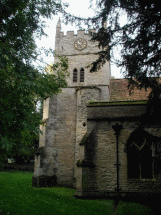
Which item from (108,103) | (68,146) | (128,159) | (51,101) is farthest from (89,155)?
(51,101)

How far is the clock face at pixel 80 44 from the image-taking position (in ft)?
64.4

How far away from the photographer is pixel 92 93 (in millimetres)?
16500

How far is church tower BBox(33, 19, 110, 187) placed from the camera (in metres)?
15.9

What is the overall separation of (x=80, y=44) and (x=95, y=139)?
11.5 m

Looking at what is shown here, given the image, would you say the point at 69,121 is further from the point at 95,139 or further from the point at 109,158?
the point at 109,158

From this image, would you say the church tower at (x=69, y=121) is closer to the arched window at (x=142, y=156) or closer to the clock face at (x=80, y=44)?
the clock face at (x=80, y=44)

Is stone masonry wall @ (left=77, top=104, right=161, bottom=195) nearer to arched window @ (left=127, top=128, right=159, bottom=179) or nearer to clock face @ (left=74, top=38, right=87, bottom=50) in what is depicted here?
arched window @ (left=127, top=128, right=159, bottom=179)

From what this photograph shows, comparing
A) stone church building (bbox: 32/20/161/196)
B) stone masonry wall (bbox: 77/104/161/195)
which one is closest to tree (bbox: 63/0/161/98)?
stone church building (bbox: 32/20/161/196)

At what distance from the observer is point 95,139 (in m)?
11.0

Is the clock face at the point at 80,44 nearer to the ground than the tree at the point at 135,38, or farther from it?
farther from it

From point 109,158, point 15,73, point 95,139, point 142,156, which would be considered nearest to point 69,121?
point 95,139

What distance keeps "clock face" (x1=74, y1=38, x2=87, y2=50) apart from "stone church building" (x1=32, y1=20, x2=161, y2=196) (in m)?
0.05

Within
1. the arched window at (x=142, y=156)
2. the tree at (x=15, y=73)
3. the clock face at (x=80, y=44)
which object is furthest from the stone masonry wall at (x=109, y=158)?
the clock face at (x=80, y=44)

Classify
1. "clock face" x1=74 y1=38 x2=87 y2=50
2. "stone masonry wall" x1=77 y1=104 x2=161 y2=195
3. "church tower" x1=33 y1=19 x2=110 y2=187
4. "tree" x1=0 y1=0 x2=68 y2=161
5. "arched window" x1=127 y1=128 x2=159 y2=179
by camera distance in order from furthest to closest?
"clock face" x1=74 y1=38 x2=87 y2=50 → "church tower" x1=33 y1=19 x2=110 y2=187 → "arched window" x1=127 y1=128 x2=159 y2=179 → "stone masonry wall" x1=77 y1=104 x2=161 y2=195 → "tree" x1=0 y1=0 x2=68 y2=161
